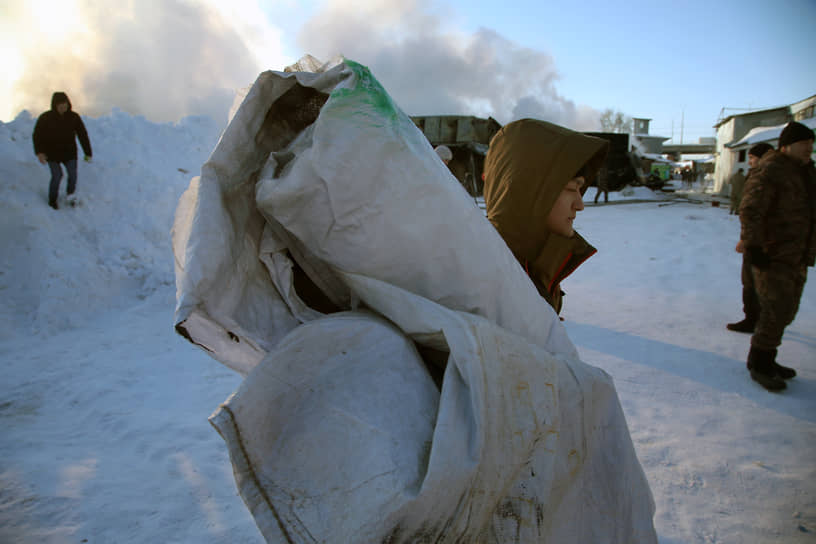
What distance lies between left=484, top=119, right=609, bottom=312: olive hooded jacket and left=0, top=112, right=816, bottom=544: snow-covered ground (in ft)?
5.21

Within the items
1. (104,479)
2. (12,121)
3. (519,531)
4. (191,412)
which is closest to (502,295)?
(519,531)

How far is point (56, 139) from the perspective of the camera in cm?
648

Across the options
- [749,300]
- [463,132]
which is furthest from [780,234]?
[463,132]

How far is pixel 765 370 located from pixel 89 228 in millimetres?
8578

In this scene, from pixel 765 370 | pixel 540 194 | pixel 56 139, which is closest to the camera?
pixel 540 194

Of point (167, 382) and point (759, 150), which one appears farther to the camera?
point (759, 150)

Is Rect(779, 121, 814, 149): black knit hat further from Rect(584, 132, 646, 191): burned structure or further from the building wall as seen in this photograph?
the building wall

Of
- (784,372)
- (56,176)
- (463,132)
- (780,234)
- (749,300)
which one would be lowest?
(784,372)

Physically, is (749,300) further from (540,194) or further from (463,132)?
(463,132)

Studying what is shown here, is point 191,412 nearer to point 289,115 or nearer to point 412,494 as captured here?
point 289,115

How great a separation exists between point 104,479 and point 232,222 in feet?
7.81

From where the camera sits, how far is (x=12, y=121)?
7.70m

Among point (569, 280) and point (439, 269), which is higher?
point (439, 269)

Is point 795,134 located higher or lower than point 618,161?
lower
